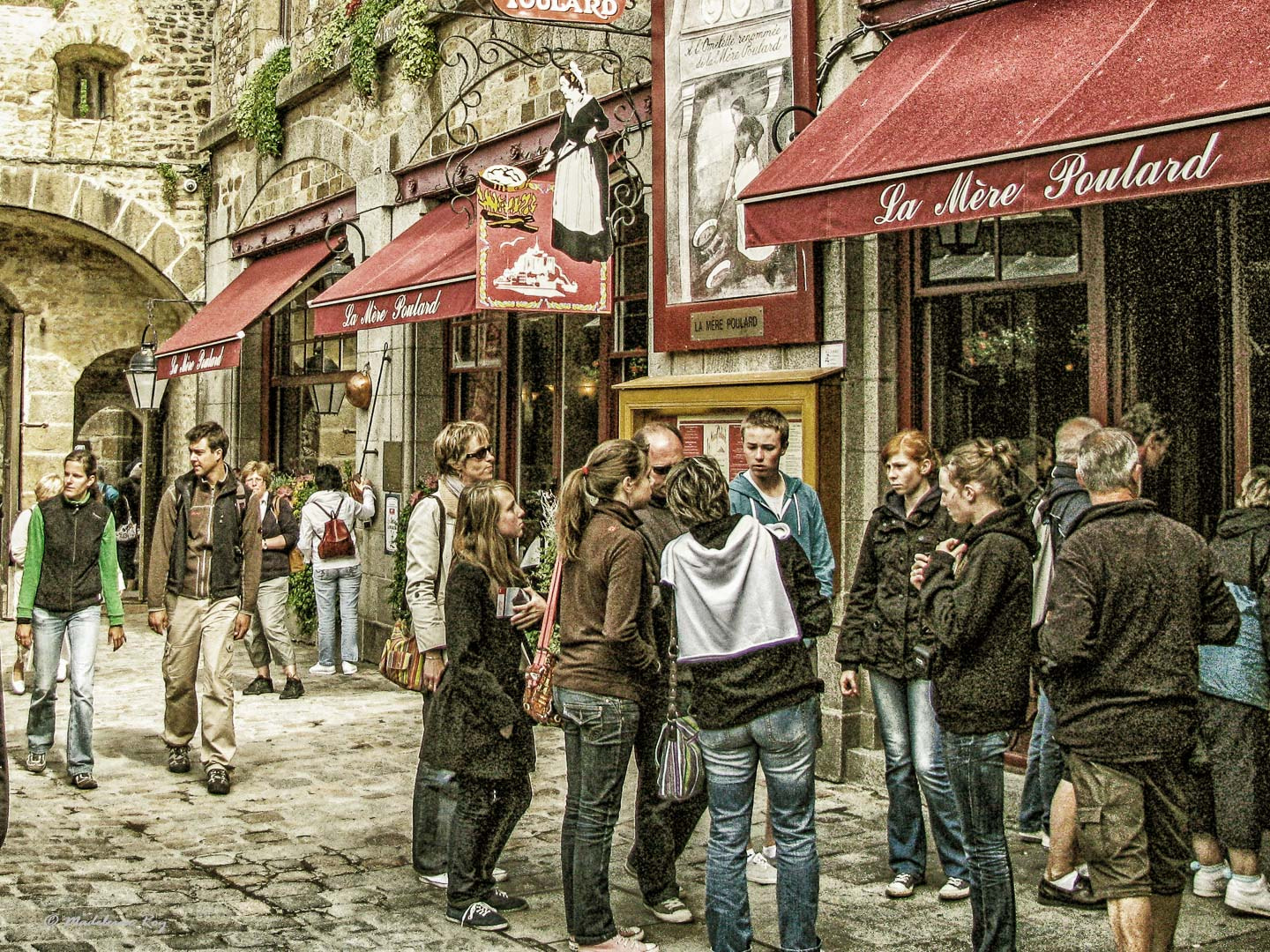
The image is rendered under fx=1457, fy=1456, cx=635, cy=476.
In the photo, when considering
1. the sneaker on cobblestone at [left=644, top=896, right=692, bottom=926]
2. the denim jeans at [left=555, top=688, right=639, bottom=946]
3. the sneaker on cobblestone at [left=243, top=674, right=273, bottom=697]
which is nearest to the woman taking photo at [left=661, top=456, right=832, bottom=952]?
the denim jeans at [left=555, top=688, right=639, bottom=946]

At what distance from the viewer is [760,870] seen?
5594 millimetres

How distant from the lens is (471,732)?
5008 millimetres

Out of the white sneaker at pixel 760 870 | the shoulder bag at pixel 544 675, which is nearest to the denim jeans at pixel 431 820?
the shoulder bag at pixel 544 675

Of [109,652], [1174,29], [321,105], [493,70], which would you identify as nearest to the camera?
[1174,29]

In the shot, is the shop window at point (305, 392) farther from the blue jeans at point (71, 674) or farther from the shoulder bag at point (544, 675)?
the shoulder bag at point (544, 675)

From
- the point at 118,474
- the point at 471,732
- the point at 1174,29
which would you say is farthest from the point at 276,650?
the point at 118,474

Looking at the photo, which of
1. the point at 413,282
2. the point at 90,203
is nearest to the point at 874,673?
the point at 413,282

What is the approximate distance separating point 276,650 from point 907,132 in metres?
5.81

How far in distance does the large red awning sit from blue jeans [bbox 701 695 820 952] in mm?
2489

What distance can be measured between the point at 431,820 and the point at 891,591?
1.97m

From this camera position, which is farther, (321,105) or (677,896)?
(321,105)

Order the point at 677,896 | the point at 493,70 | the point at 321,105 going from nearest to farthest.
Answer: the point at 677,896
the point at 493,70
the point at 321,105

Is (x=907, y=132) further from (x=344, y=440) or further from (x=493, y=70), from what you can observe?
(x=344, y=440)

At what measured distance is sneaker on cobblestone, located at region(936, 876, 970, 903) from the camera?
17.2 ft
